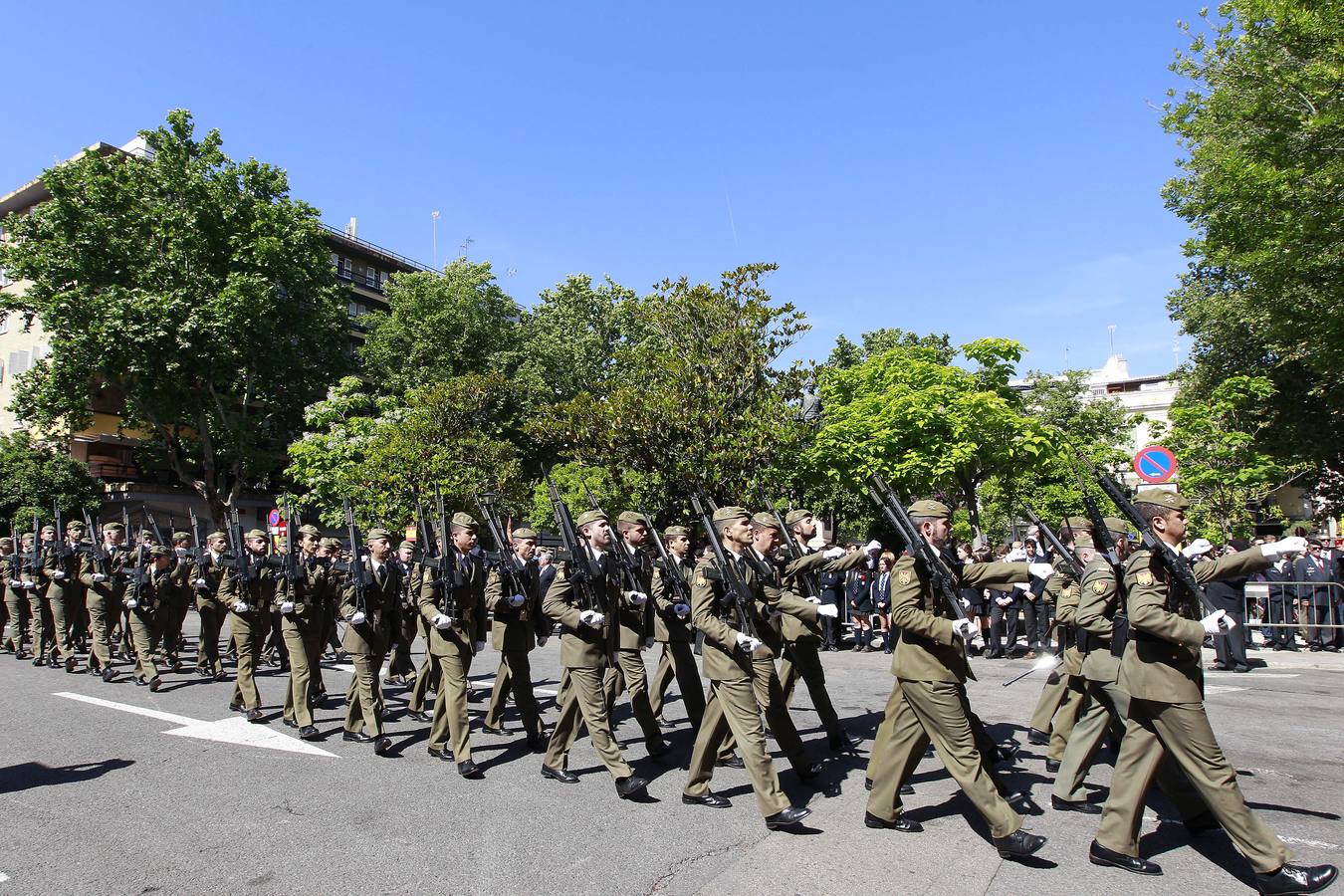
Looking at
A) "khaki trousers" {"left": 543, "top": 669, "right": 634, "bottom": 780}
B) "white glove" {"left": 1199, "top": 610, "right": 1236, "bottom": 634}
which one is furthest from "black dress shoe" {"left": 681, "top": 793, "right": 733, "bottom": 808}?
"white glove" {"left": 1199, "top": 610, "right": 1236, "bottom": 634}

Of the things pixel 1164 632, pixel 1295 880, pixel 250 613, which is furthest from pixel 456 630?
pixel 1295 880

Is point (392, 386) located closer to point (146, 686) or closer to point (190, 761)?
point (146, 686)

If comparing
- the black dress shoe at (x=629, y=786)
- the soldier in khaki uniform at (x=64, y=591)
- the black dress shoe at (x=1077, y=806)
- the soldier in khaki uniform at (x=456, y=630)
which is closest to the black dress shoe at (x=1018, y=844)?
the black dress shoe at (x=1077, y=806)

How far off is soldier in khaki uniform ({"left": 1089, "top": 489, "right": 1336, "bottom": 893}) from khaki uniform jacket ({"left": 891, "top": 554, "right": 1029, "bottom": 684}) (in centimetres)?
71

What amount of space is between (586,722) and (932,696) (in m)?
2.40

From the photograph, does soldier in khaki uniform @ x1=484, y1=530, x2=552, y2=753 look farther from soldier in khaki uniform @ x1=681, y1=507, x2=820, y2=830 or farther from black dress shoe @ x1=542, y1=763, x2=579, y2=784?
soldier in khaki uniform @ x1=681, y1=507, x2=820, y2=830

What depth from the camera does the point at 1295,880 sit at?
4.10 metres

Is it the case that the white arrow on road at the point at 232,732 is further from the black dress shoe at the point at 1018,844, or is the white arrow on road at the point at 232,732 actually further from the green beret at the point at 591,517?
the black dress shoe at the point at 1018,844

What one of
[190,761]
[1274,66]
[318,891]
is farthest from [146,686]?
[1274,66]

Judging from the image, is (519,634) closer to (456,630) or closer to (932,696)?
(456,630)

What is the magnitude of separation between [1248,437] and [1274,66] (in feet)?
20.0

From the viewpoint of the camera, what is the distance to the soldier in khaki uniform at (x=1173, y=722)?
13.7ft

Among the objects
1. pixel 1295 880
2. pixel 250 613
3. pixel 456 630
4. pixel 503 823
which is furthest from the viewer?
pixel 250 613

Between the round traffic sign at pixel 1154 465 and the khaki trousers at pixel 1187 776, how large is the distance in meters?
9.13
